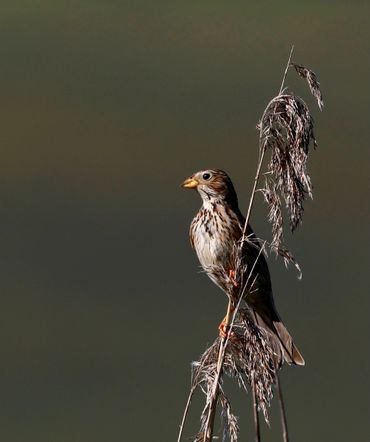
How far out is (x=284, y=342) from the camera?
11.4 feet

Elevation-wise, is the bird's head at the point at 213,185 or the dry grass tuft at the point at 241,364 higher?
the bird's head at the point at 213,185

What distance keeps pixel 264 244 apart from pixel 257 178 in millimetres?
181

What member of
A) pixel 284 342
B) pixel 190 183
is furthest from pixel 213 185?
pixel 284 342

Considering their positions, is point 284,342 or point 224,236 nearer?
point 284,342

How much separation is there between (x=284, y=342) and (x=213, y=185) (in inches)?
27.2

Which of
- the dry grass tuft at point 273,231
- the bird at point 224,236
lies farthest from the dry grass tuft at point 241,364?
the bird at point 224,236

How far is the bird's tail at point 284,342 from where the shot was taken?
3.36 m

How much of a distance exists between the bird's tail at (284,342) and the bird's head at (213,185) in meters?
0.50

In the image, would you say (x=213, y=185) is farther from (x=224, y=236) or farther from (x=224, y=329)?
(x=224, y=329)

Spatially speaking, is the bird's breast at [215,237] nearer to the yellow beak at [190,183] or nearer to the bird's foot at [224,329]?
the yellow beak at [190,183]

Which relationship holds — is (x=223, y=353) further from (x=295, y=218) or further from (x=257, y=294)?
(x=257, y=294)

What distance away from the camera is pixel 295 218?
2.58m

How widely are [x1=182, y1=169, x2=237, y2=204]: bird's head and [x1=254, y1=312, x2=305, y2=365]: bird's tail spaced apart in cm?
50

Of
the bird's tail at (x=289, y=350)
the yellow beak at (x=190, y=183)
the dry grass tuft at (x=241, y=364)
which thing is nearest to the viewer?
the dry grass tuft at (x=241, y=364)
